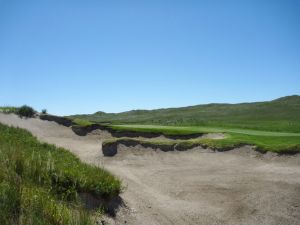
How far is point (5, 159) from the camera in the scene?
32.7 ft

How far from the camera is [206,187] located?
55.6ft

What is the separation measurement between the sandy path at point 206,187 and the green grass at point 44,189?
4.89ft

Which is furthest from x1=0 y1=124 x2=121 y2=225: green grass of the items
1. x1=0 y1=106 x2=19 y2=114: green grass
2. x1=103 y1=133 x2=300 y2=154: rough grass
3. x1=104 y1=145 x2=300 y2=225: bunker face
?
x1=0 y1=106 x2=19 y2=114: green grass

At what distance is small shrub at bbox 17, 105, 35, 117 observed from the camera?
1473 inches

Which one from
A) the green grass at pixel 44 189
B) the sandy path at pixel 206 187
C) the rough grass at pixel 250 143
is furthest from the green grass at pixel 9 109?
the green grass at pixel 44 189

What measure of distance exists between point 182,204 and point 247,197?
105 inches

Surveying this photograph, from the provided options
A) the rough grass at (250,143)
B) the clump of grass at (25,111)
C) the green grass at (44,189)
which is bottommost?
the green grass at (44,189)

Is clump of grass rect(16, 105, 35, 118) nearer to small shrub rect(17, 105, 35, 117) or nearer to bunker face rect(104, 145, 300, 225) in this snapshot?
small shrub rect(17, 105, 35, 117)

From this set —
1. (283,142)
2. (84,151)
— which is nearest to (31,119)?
(84,151)

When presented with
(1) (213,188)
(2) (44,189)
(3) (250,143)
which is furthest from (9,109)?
(2) (44,189)

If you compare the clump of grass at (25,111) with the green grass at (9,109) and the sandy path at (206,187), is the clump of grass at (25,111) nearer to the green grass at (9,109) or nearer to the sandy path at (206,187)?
the green grass at (9,109)

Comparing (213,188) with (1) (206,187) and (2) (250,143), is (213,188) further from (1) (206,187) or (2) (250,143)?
(2) (250,143)

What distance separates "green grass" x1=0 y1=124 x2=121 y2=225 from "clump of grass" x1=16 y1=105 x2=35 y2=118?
26.2 meters

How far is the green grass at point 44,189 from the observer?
7.52m
